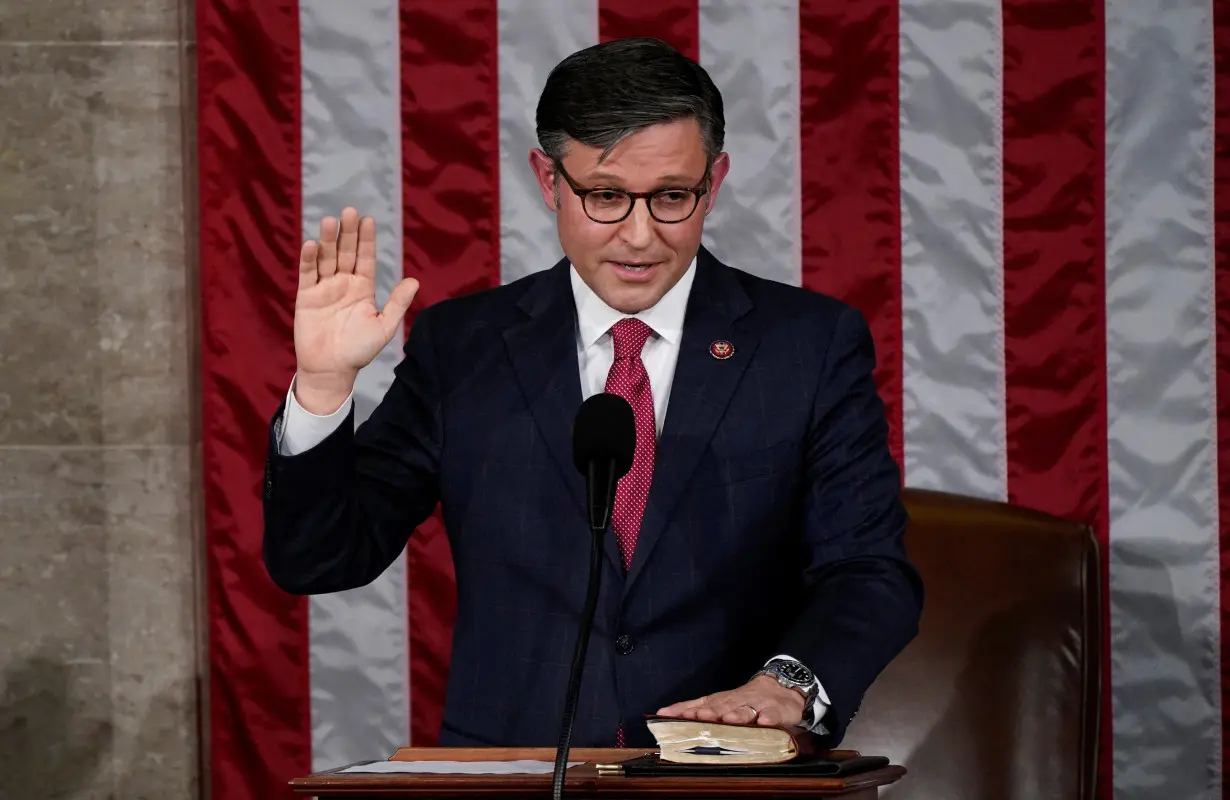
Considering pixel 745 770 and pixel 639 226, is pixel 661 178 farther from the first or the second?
pixel 745 770

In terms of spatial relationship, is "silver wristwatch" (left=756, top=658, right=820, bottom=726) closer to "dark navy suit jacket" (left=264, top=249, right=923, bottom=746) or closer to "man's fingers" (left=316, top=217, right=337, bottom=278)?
"dark navy suit jacket" (left=264, top=249, right=923, bottom=746)

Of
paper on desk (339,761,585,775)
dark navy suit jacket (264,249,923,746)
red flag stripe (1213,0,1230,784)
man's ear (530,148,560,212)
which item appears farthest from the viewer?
red flag stripe (1213,0,1230,784)

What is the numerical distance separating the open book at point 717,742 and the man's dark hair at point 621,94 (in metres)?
0.73

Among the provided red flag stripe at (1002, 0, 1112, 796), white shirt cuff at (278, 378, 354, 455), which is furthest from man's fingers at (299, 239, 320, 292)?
red flag stripe at (1002, 0, 1112, 796)

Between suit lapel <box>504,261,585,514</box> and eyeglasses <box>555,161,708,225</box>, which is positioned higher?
eyeglasses <box>555,161,708,225</box>

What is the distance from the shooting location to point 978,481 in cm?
273

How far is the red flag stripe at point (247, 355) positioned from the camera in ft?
8.99

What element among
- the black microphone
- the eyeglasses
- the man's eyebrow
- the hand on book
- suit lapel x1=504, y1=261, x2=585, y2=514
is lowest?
the hand on book

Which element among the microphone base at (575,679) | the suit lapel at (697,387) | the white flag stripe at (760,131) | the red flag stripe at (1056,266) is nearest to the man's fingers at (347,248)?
the suit lapel at (697,387)

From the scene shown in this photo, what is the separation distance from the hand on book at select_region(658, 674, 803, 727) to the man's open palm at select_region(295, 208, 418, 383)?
19.7 inches

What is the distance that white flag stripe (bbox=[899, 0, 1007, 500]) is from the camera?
8.92ft

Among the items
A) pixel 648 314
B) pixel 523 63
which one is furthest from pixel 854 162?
pixel 648 314

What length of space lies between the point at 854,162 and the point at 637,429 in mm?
1200

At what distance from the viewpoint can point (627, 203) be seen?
5.52 feet
